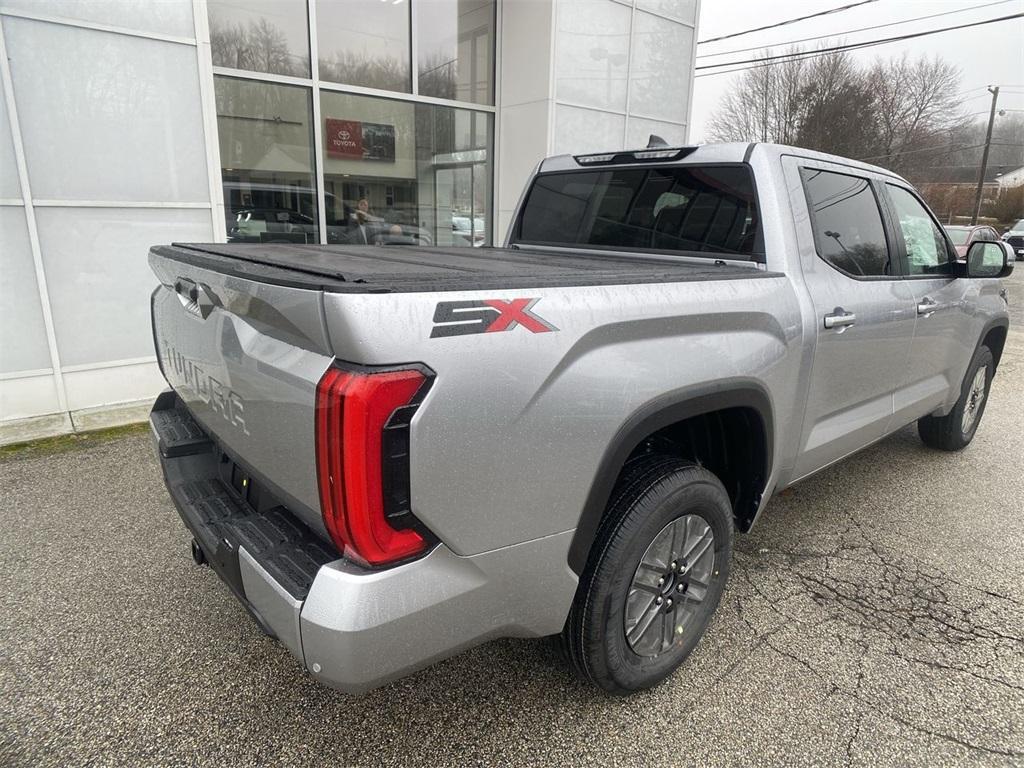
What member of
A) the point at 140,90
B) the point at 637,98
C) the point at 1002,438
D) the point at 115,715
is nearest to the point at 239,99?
the point at 140,90

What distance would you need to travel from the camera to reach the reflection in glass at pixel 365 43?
752cm

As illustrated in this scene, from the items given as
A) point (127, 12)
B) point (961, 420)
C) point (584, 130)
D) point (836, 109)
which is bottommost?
point (961, 420)

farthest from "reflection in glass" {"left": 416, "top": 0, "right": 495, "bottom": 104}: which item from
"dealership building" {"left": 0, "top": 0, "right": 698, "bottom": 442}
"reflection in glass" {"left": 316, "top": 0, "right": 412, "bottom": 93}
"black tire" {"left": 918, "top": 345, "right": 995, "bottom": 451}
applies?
"black tire" {"left": 918, "top": 345, "right": 995, "bottom": 451}

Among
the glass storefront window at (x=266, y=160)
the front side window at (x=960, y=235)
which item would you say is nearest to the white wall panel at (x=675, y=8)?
the glass storefront window at (x=266, y=160)

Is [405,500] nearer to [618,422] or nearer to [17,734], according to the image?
[618,422]

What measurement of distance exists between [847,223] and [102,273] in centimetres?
548

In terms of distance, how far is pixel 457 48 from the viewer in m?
8.69

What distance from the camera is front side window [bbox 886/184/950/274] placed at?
3520mm

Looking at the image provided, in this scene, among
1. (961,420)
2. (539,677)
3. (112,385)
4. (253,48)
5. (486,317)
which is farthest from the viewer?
(253,48)

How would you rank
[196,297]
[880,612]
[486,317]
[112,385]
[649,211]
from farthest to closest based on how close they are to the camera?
[112,385] → [649,211] → [880,612] → [196,297] → [486,317]

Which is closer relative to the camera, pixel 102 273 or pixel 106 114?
pixel 106 114

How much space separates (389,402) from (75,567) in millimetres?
2638

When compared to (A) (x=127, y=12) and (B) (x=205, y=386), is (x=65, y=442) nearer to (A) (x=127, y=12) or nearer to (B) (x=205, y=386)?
(A) (x=127, y=12)

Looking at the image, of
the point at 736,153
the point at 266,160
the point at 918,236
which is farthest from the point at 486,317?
the point at 266,160
